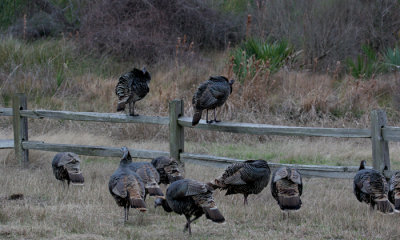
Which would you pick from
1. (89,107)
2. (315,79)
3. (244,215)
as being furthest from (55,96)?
(244,215)

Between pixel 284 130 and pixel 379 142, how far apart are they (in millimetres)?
1259

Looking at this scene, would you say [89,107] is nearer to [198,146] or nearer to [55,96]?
[55,96]

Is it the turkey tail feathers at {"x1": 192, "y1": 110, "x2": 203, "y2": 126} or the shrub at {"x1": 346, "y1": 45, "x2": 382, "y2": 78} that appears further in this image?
the shrub at {"x1": 346, "y1": 45, "x2": 382, "y2": 78}

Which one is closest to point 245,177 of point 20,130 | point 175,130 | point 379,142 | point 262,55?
point 379,142

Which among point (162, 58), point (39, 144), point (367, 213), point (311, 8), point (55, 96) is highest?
point (311, 8)

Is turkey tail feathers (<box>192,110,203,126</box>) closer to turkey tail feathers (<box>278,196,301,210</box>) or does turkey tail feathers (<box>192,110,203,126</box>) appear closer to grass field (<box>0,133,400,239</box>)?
grass field (<box>0,133,400,239</box>)

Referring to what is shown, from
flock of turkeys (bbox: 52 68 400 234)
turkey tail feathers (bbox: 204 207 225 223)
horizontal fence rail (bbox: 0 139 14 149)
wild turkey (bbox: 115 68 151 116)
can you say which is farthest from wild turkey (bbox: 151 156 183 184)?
horizontal fence rail (bbox: 0 139 14 149)

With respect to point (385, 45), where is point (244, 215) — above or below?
below

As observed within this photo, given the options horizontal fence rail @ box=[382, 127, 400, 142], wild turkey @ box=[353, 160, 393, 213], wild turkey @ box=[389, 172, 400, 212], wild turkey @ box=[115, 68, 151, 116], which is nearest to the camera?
wild turkey @ box=[389, 172, 400, 212]

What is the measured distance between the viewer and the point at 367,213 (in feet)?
22.4

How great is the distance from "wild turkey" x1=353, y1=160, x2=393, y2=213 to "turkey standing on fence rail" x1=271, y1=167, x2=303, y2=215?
718 millimetres

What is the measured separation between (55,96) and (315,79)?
687 cm

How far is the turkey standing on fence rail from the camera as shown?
21.1ft

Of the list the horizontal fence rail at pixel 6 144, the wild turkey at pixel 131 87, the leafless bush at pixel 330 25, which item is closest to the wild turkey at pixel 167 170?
Answer: the wild turkey at pixel 131 87
